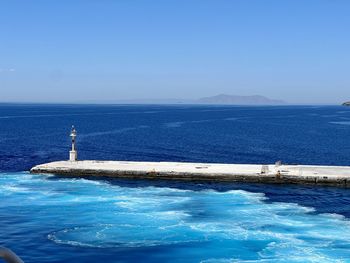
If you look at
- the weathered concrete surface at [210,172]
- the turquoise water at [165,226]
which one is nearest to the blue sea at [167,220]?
the turquoise water at [165,226]

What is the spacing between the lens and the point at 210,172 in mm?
64438

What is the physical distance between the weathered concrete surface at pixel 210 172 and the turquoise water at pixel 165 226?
620 cm

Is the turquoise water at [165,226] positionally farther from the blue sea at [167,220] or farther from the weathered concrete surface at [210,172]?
the weathered concrete surface at [210,172]

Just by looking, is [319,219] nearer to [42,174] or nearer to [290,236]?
[290,236]

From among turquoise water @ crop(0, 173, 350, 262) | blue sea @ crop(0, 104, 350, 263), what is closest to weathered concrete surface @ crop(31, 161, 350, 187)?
blue sea @ crop(0, 104, 350, 263)

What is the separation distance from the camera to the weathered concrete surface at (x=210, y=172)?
2436 inches

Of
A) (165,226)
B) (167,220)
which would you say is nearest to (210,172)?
(167,220)

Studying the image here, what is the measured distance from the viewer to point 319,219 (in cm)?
4450

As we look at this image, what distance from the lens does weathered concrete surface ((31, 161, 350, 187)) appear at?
203ft

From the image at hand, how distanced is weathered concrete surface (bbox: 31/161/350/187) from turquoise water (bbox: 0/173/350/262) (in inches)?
244

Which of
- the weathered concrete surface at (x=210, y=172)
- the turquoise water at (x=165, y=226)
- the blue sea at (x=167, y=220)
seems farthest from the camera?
the weathered concrete surface at (x=210, y=172)

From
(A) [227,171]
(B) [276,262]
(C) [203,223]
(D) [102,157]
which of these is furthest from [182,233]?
(D) [102,157]

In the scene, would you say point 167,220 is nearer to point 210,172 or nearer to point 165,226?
point 165,226

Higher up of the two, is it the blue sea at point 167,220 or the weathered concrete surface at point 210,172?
the weathered concrete surface at point 210,172
